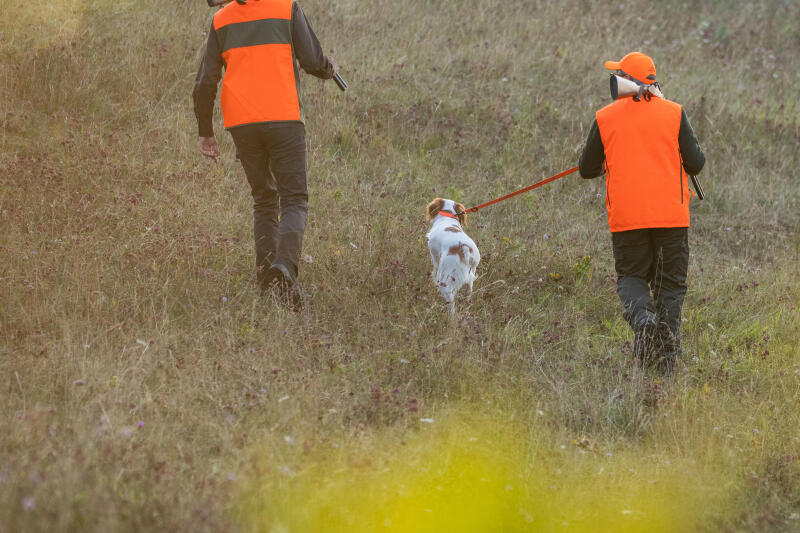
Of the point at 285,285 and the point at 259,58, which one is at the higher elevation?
the point at 259,58

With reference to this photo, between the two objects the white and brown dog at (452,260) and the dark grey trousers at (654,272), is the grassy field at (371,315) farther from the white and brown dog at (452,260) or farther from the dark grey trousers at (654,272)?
the dark grey trousers at (654,272)

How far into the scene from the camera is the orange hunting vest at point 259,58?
4.66 m

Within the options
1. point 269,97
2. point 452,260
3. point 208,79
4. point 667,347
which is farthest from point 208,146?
point 667,347

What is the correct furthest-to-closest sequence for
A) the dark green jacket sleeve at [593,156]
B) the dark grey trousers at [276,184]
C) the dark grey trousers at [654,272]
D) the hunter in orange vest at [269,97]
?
the dark grey trousers at [276,184], the hunter in orange vest at [269,97], the dark green jacket sleeve at [593,156], the dark grey trousers at [654,272]

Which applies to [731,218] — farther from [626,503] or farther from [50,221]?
[50,221]

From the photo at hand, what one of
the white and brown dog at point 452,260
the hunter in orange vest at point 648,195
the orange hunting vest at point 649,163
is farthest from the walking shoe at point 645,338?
the white and brown dog at point 452,260

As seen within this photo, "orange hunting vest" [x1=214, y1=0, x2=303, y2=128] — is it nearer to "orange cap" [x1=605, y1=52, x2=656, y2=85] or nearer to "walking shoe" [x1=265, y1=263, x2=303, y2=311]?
"walking shoe" [x1=265, y1=263, x2=303, y2=311]

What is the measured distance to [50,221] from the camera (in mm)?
5484

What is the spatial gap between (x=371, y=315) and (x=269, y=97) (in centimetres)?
152

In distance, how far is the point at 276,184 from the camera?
5.05m

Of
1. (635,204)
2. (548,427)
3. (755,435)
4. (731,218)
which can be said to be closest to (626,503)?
(548,427)

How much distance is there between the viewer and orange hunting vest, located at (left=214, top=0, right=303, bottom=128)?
466cm

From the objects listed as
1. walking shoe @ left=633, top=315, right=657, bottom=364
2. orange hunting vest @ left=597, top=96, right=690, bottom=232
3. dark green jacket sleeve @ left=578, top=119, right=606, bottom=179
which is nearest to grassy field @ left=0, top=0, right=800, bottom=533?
walking shoe @ left=633, top=315, right=657, bottom=364

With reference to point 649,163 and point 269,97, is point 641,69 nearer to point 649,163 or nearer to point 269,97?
point 649,163
